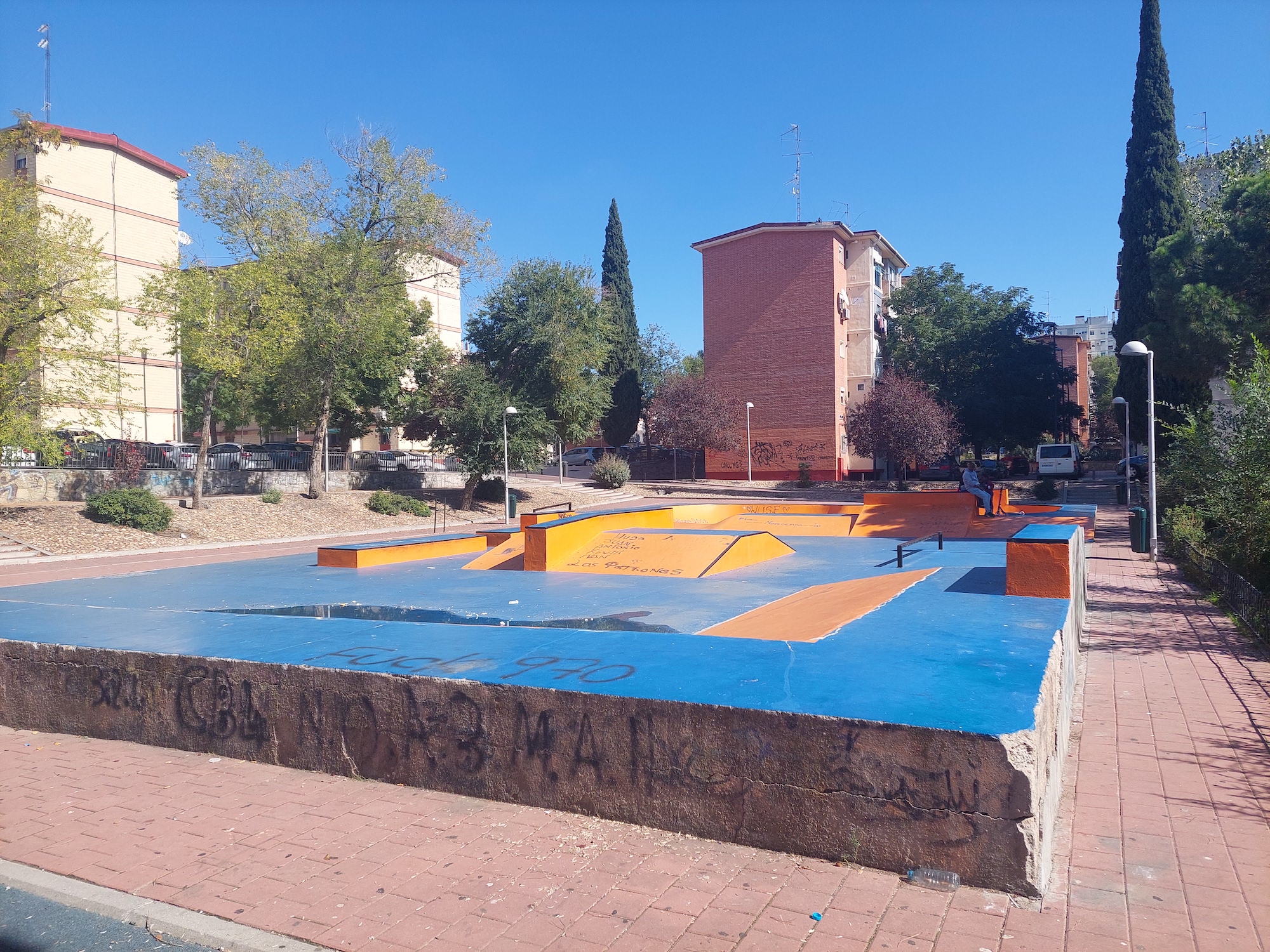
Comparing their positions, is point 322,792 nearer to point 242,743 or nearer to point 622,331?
point 242,743

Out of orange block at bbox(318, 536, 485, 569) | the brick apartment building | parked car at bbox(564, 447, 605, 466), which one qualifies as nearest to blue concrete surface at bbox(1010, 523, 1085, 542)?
orange block at bbox(318, 536, 485, 569)

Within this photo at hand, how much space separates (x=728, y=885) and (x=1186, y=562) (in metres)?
15.2

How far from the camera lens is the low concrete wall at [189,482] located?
25.2m

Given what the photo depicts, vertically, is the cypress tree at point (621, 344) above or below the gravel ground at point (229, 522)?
above

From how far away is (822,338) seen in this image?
145 ft

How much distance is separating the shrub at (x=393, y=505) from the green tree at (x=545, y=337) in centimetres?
605

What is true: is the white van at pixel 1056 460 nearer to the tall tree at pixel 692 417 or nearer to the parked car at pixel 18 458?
the tall tree at pixel 692 417

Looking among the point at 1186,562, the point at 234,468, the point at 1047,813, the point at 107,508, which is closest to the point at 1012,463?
the point at 1186,562

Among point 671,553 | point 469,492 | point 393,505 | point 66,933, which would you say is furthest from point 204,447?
point 66,933

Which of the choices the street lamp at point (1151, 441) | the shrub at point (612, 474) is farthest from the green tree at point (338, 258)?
the street lamp at point (1151, 441)

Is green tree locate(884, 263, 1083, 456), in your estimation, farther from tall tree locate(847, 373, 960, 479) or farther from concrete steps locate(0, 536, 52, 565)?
concrete steps locate(0, 536, 52, 565)

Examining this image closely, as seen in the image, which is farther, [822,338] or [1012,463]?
[1012,463]

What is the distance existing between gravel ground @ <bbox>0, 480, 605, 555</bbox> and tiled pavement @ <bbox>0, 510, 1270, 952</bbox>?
19.2m

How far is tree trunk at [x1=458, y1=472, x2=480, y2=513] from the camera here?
113 ft
